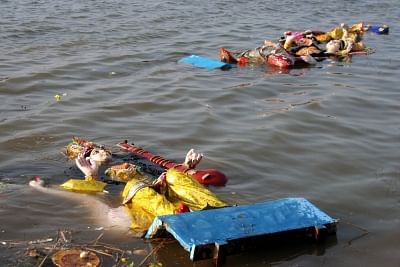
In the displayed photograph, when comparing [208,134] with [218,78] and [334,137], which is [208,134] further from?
[218,78]

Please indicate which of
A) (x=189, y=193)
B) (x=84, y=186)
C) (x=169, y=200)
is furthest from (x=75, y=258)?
(x=84, y=186)

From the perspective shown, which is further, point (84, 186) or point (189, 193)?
point (84, 186)

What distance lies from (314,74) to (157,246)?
791 centimetres

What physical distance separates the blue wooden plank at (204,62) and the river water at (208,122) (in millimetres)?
201

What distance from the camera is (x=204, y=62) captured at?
12.5 metres

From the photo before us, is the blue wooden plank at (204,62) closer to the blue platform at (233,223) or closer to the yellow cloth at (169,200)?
the yellow cloth at (169,200)

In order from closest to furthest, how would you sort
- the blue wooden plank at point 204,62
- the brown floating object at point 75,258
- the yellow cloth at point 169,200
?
the brown floating object at point 75,258 → the yellow cloth at point 169,200 → the blue wooden plank at point 204,62

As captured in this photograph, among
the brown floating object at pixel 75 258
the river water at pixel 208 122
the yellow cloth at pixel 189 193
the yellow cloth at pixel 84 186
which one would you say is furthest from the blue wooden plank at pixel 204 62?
the brown floating object at pixel 75 258

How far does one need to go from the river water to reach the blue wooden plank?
201mm

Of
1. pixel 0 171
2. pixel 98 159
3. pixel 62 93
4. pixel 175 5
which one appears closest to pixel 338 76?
pixel 62 93

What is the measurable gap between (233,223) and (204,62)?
7.91 meters

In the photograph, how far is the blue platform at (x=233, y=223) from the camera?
466 cm

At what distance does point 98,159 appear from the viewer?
675 cm

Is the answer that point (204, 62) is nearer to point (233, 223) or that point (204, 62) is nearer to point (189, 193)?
point (189, 193)
